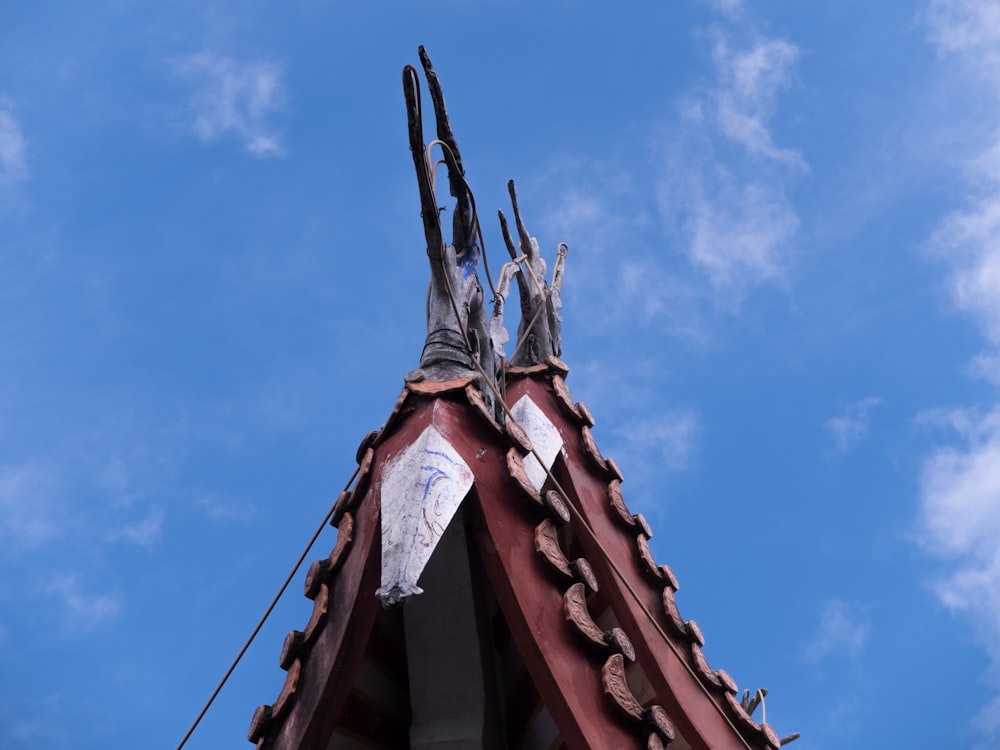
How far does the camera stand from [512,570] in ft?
11.7

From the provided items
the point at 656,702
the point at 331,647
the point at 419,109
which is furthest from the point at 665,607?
the point at 419,109

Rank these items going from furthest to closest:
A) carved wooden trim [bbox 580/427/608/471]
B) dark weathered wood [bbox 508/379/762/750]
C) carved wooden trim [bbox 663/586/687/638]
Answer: carved wooden trim [bbox 580/427/608/471] < carved wooden trim [bbox 663/586/687/638] < dark weathered wood [bbox 508/379/762/750]

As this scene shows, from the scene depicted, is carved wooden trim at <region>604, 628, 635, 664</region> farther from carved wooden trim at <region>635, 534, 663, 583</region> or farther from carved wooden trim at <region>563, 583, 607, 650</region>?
carved wooden trim at <region>635, 534, 663, 583</region>

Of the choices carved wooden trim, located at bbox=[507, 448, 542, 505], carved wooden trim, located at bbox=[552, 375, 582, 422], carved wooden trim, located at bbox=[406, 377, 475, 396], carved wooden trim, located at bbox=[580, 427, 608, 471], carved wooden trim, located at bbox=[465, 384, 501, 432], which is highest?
carved wooden trim, located at bbox=[552, 375, 582, 422]

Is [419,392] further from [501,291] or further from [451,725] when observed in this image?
[501,291]

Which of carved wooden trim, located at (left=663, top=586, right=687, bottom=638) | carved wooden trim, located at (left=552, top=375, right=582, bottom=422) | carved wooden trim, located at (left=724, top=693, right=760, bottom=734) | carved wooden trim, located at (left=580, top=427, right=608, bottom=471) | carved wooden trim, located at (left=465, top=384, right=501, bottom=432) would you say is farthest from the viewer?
carved wooden trim, located at (left=552, top=375, right=582, bottom=422)

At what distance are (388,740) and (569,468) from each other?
1.56m

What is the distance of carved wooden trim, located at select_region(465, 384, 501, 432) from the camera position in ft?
12.8

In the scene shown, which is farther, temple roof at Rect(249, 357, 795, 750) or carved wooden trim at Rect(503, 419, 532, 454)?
carved wooden trim at Rect(503, 419, 532, 454)

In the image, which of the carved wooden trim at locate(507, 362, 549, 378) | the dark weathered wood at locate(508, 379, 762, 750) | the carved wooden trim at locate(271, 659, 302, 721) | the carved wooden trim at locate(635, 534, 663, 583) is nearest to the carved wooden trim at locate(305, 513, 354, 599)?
the carved wooden trim at locate(271, 659, 302, 721)

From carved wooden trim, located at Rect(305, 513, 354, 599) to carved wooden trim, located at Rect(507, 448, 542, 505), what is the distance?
0.58 m

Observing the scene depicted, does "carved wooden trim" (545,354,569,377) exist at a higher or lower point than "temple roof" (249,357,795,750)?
higher

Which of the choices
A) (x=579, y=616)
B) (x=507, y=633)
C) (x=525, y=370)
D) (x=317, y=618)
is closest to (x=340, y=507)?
(x=317, y=618)

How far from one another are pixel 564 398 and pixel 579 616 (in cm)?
222
